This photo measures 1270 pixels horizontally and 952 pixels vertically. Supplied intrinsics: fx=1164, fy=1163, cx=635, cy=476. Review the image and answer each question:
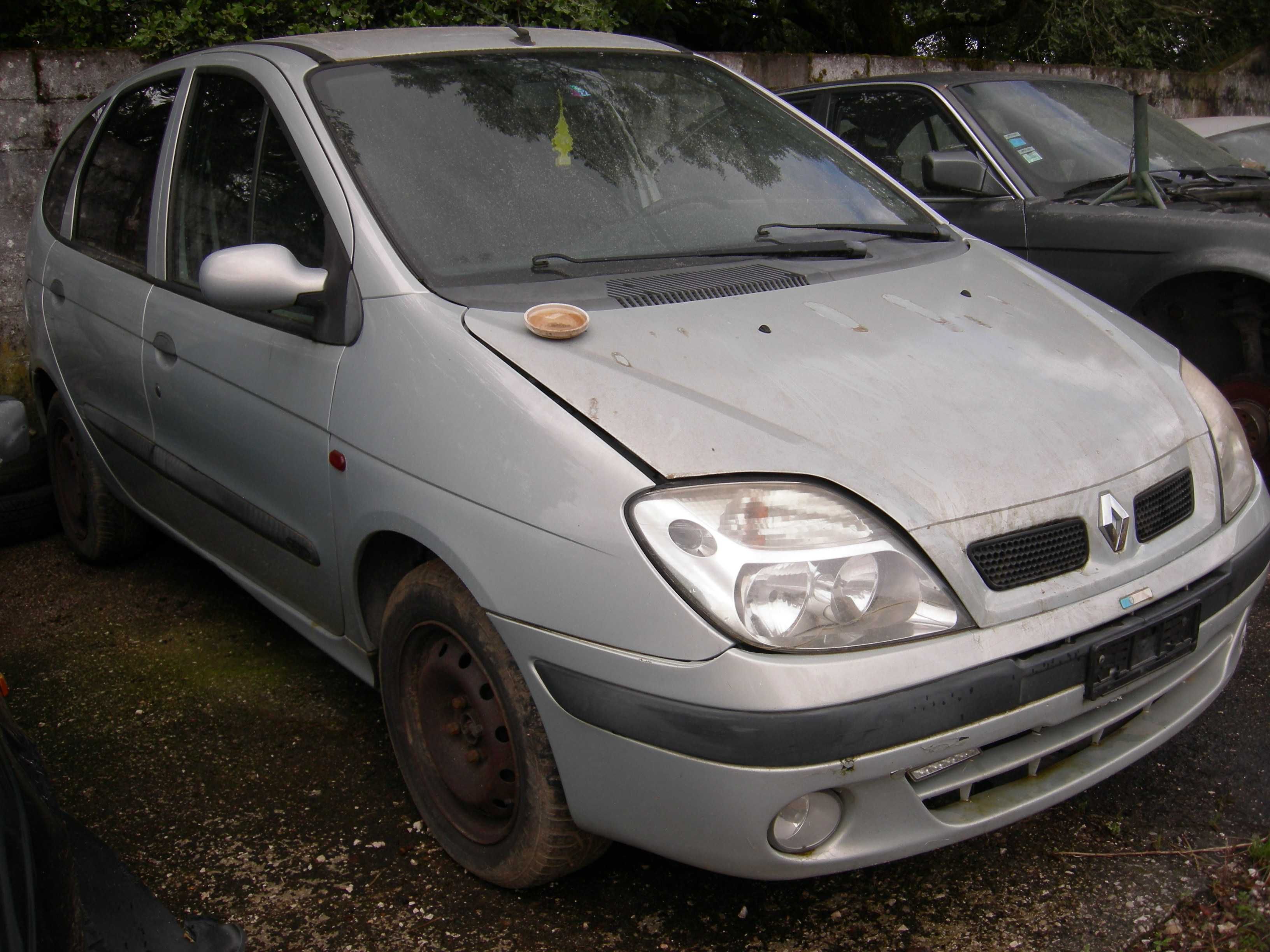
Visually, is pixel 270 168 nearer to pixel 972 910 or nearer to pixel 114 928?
pixel 114 928

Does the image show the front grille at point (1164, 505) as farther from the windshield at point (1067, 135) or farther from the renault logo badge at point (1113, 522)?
the windshield at point (1067, 135)

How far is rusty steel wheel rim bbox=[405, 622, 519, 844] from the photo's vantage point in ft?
7.44

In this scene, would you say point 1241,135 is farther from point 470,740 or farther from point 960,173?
point 470,740

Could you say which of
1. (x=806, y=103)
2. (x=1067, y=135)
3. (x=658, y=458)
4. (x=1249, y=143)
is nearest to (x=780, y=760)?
(x=658, y=458)

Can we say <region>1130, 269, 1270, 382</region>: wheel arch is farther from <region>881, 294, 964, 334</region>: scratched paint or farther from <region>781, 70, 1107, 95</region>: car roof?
<region>881, 294, 964, 334</region>: scratched paint

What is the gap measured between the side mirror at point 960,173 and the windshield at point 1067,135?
13cm

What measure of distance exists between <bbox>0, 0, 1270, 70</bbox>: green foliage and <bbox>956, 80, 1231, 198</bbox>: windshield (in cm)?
200

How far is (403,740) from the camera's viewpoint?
2529mm

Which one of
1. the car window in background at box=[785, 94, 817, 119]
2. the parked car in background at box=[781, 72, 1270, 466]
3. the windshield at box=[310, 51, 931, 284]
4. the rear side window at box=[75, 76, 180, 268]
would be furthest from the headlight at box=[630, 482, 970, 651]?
the car window in background at box=[785, 94, 817, 119]

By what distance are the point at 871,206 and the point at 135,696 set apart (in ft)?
8.09

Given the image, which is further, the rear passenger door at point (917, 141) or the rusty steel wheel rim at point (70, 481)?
the rear passenger door at point (917, 141)

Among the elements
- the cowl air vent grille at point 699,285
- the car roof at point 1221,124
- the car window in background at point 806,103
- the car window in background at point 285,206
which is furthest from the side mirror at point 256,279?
the car roof at point 1221,124

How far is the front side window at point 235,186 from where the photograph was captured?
8.86 ft

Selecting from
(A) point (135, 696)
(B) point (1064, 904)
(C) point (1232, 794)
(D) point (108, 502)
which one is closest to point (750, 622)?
(B) point (1064, 904)
